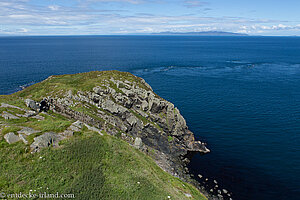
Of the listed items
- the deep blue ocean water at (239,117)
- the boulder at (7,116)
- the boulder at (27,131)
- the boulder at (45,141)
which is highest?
the boulder at (7,116)

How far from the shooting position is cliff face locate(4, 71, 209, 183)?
5225 cm

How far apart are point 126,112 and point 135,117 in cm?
304

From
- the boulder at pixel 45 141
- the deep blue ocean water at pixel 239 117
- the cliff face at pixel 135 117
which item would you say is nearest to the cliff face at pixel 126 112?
the cliff face at pixel 135 117

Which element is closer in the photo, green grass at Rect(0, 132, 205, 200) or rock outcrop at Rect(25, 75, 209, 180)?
green grass at Rect(0, 132, 205, 200)

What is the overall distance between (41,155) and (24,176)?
3.80m

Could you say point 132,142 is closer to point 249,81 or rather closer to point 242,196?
point 242,196

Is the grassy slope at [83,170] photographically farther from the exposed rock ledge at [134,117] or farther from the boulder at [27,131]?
the exposed rock ledge at [134,117]

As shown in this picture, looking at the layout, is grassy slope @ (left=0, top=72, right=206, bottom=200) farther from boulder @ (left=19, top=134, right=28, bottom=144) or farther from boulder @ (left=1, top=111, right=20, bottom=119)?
boulder @ (left=1, top=111, right=20, bottom=119)

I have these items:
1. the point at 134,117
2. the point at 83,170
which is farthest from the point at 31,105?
the point at 83,170

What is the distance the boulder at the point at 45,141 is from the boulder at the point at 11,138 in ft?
9.62

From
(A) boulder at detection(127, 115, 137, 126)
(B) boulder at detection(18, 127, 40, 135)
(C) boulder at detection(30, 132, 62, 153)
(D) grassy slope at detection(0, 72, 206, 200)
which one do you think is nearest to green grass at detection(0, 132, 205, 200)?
(D) grassy slope at detection(0, 72, 206, 200)

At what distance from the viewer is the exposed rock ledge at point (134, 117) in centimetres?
5222

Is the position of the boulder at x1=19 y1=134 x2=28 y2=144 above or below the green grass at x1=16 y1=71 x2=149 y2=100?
below

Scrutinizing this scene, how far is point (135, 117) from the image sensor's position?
193 feet
